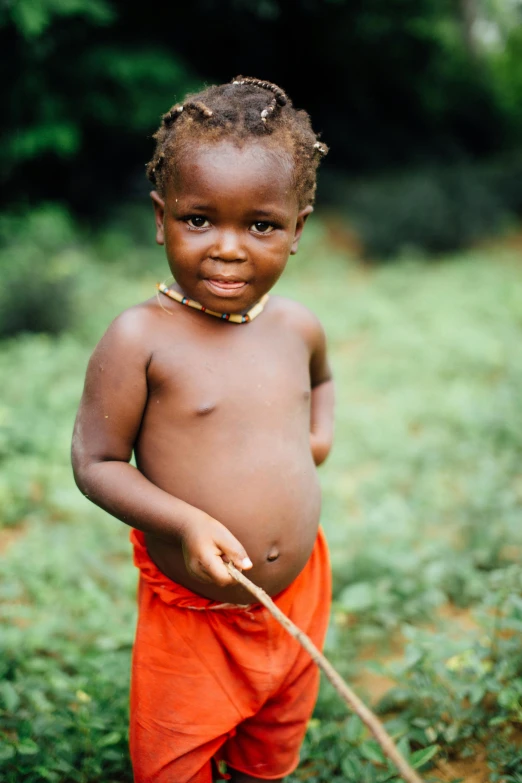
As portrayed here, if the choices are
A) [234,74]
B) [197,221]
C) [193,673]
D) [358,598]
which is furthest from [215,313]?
[234,74]

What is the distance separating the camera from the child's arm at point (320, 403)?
177 centimetres

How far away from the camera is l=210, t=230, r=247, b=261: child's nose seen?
51.9 inches

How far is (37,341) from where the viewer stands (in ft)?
16.2

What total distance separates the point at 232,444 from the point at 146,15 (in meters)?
8.55

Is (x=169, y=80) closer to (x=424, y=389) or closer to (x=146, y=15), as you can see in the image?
(x=146, y=15)

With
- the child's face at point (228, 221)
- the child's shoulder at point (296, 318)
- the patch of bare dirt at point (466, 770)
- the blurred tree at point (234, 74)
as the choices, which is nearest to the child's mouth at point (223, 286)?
the child's face at point (228, 221)

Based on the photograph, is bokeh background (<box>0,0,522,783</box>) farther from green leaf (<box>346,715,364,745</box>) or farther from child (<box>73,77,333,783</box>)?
child (<box>73,77,333,783</box>)

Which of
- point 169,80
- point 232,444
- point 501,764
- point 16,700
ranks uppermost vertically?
point 169,80

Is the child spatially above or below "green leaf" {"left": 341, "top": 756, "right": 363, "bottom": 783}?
above

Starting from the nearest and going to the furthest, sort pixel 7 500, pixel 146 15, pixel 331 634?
pixel 331 634, pixel 7 500, pixel 146 15

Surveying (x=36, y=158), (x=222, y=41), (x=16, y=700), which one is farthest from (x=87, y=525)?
(x=222, y=41)

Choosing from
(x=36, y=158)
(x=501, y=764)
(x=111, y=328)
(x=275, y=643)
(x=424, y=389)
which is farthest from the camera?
(x=36, y=158)

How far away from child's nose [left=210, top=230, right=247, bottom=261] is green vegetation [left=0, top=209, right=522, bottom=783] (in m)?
1.26

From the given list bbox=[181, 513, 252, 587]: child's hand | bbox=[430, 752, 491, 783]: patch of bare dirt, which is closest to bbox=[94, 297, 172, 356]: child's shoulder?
bbox=[181, 513, 252, 587]: child's hand
